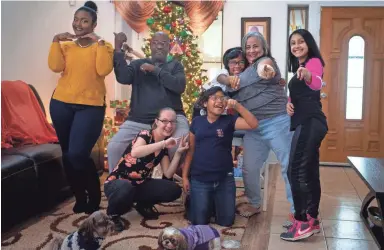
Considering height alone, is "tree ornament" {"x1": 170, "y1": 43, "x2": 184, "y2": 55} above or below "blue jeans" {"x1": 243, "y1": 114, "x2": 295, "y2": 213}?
above

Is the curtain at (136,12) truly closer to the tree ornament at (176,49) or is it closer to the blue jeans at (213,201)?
the tree ornament at (176,49)

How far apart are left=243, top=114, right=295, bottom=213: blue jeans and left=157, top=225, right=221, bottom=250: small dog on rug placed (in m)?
0.67

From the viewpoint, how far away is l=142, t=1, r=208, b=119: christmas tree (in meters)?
4.41

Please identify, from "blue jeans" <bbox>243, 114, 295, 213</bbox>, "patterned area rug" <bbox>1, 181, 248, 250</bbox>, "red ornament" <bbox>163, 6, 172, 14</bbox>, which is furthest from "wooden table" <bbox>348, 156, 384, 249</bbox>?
"red ornament" <bbox>163, 6, 172, 14</bbox>

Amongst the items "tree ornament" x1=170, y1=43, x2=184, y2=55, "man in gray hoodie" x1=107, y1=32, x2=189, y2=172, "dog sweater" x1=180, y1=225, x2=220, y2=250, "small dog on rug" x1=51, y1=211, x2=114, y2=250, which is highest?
"tree ornament" x1=170, y1=43, x2=184, y2=55

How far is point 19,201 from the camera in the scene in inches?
97.3

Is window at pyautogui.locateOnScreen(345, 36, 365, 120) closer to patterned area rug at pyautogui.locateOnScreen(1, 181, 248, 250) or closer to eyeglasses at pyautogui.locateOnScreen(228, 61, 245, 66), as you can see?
eyeglasses at pyautogui.locateOnScreen(228, 61, 245, 66)

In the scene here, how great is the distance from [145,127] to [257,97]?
72cm

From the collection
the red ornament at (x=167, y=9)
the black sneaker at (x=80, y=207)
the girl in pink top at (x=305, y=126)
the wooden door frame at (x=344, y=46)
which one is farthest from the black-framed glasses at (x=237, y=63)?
the wooden door frame at (x=344, y=46)

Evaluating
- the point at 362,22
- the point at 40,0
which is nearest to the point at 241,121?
the point at 362,22

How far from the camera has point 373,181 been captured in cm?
214

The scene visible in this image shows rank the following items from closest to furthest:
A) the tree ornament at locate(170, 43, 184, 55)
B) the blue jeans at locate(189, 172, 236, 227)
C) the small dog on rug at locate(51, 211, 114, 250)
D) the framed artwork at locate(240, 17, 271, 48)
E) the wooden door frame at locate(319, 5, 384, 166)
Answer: the small dog on rug at locate(51, 211, 114, 250), the blue jeans at locate(189, 172, 236, 227), the tree ornament at locate(170, 43, 184, 55), the wooden door frame at locate(319, 5, 384, 166), the framed artwork at locate(240, 17, 271, 48)

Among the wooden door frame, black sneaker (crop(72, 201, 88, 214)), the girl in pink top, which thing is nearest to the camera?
the girl in pink top

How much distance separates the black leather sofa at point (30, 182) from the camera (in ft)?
7.83
